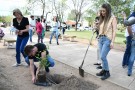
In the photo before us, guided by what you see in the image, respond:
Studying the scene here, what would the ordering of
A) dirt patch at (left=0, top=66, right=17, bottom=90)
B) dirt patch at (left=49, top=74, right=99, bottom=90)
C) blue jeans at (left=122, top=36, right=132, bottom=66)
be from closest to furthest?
dirt patch at (left=0, top=66, right=17, bottom=90) < dirt patch at (left=49, top=74, right=99, bottom=90) < blue jeans at (left=122, top=36, right=132, bottom=66)

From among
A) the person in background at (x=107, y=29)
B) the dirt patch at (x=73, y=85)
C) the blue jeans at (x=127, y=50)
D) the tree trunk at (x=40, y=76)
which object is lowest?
the dirt patch at (x=73, y=85)

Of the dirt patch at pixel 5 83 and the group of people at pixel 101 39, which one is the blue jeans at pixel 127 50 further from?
the dirt patch at pixel 5 83

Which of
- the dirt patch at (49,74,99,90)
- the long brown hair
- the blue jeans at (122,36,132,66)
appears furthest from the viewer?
the blue jeans at (122,36,132,66)

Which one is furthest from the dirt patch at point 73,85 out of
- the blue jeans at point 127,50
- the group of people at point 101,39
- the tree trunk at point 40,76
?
the blue jeans at point 127,50

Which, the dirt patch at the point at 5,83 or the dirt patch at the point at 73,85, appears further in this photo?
the dirt patch at the point at 73,85

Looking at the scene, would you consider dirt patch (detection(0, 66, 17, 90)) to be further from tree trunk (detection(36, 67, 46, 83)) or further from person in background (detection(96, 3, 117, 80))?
person in background (detection(96, 3, 117, 80))

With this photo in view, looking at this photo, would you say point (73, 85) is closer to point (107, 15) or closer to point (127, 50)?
point (107, 15)

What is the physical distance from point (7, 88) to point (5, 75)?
933 millimetres

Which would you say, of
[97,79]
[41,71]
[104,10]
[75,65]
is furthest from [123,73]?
[41,71]

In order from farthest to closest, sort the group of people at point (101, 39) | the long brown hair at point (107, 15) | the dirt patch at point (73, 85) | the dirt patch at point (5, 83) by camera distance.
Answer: the long brown hair at point (107, 15) → the group of people at point (101, 39) → the dirt patch at point (73, 85) → the dirt patch at point (5, 83)

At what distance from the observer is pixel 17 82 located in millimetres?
4496

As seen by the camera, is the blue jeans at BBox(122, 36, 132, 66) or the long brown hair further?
the blue jeans at BBox(122, 36, 132, 66)

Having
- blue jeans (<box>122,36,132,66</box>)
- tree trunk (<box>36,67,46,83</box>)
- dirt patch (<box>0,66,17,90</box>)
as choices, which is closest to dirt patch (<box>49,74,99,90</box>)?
tree trunk (<box>36,67,46,83</box>)

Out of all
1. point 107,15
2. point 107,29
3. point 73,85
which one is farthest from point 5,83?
point 107,15
